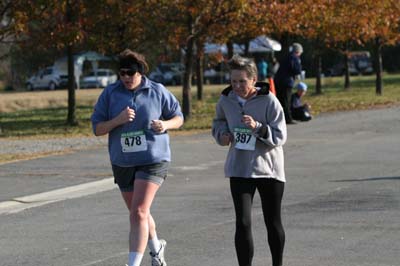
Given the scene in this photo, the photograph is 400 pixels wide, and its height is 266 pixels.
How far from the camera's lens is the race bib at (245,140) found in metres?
7.19

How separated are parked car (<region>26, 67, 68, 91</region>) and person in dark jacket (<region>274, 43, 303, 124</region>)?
46.7 meters

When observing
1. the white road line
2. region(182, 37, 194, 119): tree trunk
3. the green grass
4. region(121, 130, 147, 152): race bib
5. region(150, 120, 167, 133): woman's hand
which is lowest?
the green grass

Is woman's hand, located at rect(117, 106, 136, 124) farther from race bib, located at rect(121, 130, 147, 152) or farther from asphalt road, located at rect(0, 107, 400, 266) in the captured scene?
asphalt road, located at rect(0, 107, 400, 266)

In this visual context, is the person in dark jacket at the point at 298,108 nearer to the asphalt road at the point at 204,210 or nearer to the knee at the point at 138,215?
the asphalt road at the point at 204,210

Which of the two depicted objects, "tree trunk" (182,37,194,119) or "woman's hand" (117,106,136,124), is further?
"tree trunk" (182,37,194,119)

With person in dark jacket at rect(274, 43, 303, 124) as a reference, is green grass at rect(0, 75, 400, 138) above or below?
below

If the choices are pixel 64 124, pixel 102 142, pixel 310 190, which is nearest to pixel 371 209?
pixel 310 190

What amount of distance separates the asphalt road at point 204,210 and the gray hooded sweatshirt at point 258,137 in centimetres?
129

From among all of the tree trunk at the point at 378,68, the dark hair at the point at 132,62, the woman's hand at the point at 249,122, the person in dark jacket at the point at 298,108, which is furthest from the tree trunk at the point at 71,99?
the woman's hand at the point at 249,122

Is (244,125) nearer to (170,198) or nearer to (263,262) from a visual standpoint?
(263,262)

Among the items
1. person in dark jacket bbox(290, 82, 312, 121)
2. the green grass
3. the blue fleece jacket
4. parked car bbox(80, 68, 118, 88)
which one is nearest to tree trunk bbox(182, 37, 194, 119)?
the green grass

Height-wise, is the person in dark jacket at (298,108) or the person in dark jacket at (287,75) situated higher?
the person in dark jacket at (287,75)

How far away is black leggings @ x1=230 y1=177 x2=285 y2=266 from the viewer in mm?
7172

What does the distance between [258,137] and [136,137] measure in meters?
1.04
